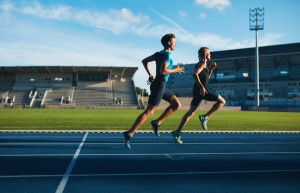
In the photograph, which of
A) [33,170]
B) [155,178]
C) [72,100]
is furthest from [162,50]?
[72,100]

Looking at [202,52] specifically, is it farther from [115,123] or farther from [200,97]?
[115,123]

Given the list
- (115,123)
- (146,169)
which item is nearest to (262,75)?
(115,123)

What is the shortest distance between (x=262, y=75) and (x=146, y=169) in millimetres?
74227

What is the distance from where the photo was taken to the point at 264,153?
20.2 feet

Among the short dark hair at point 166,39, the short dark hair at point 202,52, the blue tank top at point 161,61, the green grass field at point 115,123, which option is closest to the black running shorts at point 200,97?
the short dark hair at point 202,52

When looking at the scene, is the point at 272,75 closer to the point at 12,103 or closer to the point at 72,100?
the point at 72,100

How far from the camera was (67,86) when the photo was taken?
63.8 m

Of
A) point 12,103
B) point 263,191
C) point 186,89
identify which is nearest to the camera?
point 263,191

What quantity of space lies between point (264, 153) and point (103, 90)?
188 feet

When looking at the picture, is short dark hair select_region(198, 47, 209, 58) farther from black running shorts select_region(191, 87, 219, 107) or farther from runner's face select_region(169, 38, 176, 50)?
runner's face select_region(169, 38, 176, 50)

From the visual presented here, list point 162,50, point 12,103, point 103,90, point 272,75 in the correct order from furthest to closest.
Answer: point 272,75 → point 103,90 → point 12,103 → point 162,50

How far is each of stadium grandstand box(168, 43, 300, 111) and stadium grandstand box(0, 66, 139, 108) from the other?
2542 cm

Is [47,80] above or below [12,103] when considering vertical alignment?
above

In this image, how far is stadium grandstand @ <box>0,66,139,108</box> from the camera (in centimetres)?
5884
